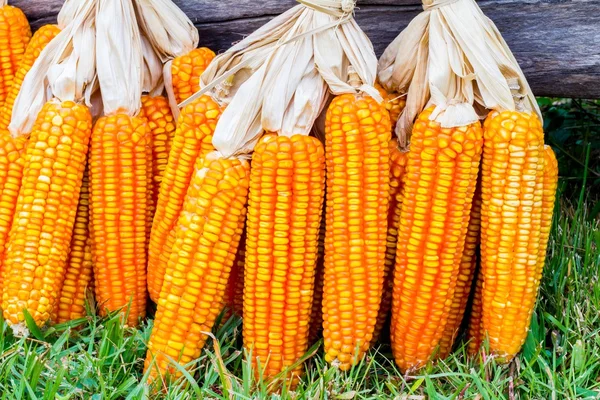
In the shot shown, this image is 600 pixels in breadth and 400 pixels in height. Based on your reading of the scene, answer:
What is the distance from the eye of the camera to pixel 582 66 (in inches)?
120

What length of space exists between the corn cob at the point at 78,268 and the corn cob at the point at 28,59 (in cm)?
49

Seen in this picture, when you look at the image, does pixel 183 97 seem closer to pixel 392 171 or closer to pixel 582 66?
pixel 392 171

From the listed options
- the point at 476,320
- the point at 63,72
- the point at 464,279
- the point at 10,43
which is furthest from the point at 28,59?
the point at 476,320

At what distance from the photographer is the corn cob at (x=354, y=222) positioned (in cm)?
260

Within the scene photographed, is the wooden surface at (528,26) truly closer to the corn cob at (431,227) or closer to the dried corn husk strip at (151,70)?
the dried corn husk strip at (151,70)

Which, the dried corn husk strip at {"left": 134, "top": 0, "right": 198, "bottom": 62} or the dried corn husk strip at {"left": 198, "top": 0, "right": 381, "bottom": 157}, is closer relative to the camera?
the dried corn husk strip at {"left": 198, "top": 0, "right": 381, "bottom": 157}

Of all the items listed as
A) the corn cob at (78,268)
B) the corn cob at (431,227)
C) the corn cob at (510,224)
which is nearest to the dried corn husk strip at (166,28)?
the corn cob at (78,268)

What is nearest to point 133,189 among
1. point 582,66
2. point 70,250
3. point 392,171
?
point 70,250

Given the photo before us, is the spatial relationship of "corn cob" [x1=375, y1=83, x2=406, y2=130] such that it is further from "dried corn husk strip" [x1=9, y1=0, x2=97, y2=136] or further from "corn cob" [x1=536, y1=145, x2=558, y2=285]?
"dried corn husk strip" [x1=9, y1=0, x2=97, y2=136]

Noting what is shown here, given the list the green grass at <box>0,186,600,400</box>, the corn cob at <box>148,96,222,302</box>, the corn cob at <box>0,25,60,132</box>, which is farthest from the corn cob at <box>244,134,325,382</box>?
the corn cob at <box>0,25,60,132</box>

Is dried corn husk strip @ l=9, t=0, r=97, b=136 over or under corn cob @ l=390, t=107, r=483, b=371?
over

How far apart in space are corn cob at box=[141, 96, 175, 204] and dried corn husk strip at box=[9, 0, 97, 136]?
24 cm

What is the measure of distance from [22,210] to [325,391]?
130 centimetres

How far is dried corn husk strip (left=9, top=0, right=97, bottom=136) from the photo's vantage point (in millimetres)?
2932
